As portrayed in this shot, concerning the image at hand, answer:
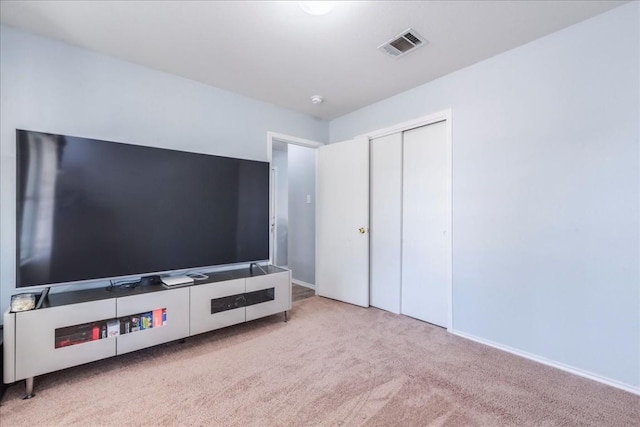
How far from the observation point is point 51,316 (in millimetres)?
1756

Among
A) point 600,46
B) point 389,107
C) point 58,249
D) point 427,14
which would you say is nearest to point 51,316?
point 58,249

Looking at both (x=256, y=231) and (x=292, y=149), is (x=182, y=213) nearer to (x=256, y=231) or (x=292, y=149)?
(x=256, y=231)

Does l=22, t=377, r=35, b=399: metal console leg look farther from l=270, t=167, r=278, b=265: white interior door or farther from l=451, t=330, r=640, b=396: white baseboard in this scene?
l=270, t=167, r=278, b=265: white interior door

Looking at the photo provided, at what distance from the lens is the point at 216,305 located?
7.95ft

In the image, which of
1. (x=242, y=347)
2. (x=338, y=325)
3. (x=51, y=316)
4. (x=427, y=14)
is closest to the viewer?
(x=51, y=316)

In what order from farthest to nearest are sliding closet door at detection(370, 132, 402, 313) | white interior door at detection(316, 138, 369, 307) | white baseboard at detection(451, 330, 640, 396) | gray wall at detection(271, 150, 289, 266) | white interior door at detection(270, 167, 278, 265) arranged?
gray wall at detection(271, 150, 289, 266)
white interior door at detection(270, 167, 278, 265)
white interior door at detection(316, 138, 369, 307)
sliding closet door at detection(370, 132, 402, 313)
white baseboard at detection(451, 330, 640, 396)

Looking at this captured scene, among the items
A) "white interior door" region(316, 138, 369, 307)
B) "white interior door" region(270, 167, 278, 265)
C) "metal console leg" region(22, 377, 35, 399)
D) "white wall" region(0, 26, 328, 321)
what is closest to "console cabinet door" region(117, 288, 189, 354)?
"metal console leg" region(22, 377, 35, 399)

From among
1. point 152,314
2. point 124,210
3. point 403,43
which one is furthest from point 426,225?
point 124,210

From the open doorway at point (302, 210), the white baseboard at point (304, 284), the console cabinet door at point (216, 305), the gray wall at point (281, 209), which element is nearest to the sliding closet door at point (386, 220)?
the open doorway at point (302, 210)

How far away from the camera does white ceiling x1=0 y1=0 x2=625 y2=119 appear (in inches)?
71.5

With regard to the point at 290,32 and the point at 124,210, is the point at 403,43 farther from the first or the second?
the point at 124,210

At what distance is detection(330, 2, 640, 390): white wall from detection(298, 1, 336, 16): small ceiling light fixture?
1.49 meters

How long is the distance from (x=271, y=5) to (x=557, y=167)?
230 centimetres

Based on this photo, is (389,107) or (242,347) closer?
(242,347)
